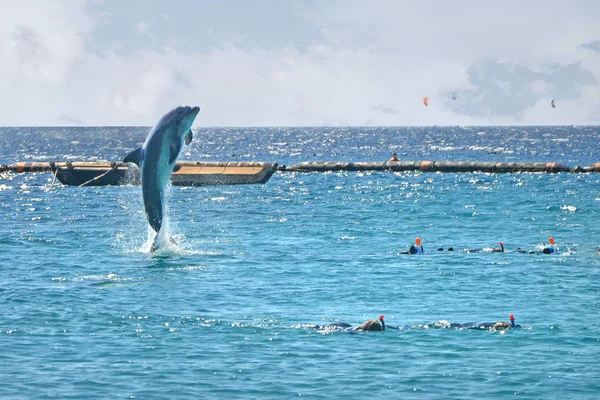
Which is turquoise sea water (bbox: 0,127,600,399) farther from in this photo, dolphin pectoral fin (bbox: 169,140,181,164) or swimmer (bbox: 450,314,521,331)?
dolphin pectoral fin (bbox: 169,140,181,164)

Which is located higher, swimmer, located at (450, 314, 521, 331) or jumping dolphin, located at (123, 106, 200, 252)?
jumping dolphin, located at (123, 106, 200, 252)

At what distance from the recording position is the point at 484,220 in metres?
50.5

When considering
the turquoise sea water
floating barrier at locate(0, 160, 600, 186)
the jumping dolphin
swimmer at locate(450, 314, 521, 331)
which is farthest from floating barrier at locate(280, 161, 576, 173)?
swimmer at locate(450, 314, 521, 331)

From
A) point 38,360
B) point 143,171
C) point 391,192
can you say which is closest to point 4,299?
Answer: point 143,171

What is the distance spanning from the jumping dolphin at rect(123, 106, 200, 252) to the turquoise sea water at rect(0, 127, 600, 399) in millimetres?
2531

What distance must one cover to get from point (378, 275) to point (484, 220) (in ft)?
64.2

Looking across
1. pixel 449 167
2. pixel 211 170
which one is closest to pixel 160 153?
pixel 211 170

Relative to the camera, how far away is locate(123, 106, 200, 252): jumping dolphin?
2809cm

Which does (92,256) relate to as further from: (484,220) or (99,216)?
(484,220)

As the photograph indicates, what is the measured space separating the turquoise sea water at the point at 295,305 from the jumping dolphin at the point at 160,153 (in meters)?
2.53

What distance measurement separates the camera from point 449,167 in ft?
305

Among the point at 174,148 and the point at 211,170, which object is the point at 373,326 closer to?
the point at 174,148

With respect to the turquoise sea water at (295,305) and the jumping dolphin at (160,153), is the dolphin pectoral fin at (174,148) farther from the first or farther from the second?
the turquoise sea water at (295,305)

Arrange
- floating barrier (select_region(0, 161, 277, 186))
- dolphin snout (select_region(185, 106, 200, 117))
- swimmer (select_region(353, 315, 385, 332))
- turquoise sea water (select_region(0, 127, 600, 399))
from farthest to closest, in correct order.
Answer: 1. floating barrier (select_region(0, 161, 277, 186))
2. dolphin snout (select_region(185, 106, 200, 117))
3. swimmer (select_region(353, 315, 385, 332))
4. turquoise sea water (select_region(0, 127, 600, 399))
